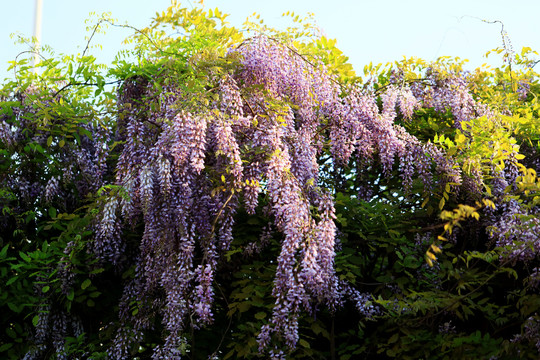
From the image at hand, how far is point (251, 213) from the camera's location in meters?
4.71

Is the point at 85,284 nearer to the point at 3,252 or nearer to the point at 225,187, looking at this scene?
the point at 3,252

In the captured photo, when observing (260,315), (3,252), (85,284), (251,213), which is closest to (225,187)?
(251,213)

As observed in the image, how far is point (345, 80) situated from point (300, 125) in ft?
3.24

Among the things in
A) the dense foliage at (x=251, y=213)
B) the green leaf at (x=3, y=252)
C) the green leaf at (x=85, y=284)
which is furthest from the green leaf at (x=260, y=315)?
the green leaf at (x=3, y=252)

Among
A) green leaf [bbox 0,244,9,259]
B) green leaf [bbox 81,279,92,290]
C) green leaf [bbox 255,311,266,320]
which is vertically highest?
green leaf [bbox 0,244,9,259]

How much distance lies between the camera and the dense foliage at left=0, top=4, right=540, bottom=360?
4.53 metres

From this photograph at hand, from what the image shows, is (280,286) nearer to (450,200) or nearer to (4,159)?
(450,200)

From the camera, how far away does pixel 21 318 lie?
224 inches

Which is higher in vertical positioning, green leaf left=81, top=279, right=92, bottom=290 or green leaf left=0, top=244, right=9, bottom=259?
green leaf left=0, top=244, right=9, bottom=259

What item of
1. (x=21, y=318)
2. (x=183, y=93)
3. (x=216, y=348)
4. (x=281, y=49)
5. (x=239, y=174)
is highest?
(x=281, y=49)

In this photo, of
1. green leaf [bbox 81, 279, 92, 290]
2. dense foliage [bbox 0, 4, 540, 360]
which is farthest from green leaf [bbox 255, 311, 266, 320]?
green leaf [bbox 81, 279, 92, 290]

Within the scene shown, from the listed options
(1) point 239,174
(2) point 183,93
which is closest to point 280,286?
(1) point 239,174

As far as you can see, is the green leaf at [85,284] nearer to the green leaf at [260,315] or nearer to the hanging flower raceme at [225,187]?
Answer: the hanging flower raceme at [225,187]

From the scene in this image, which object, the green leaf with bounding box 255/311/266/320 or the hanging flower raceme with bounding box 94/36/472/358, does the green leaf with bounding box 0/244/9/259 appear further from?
the green leaf with bounding box 255/311/266/320
